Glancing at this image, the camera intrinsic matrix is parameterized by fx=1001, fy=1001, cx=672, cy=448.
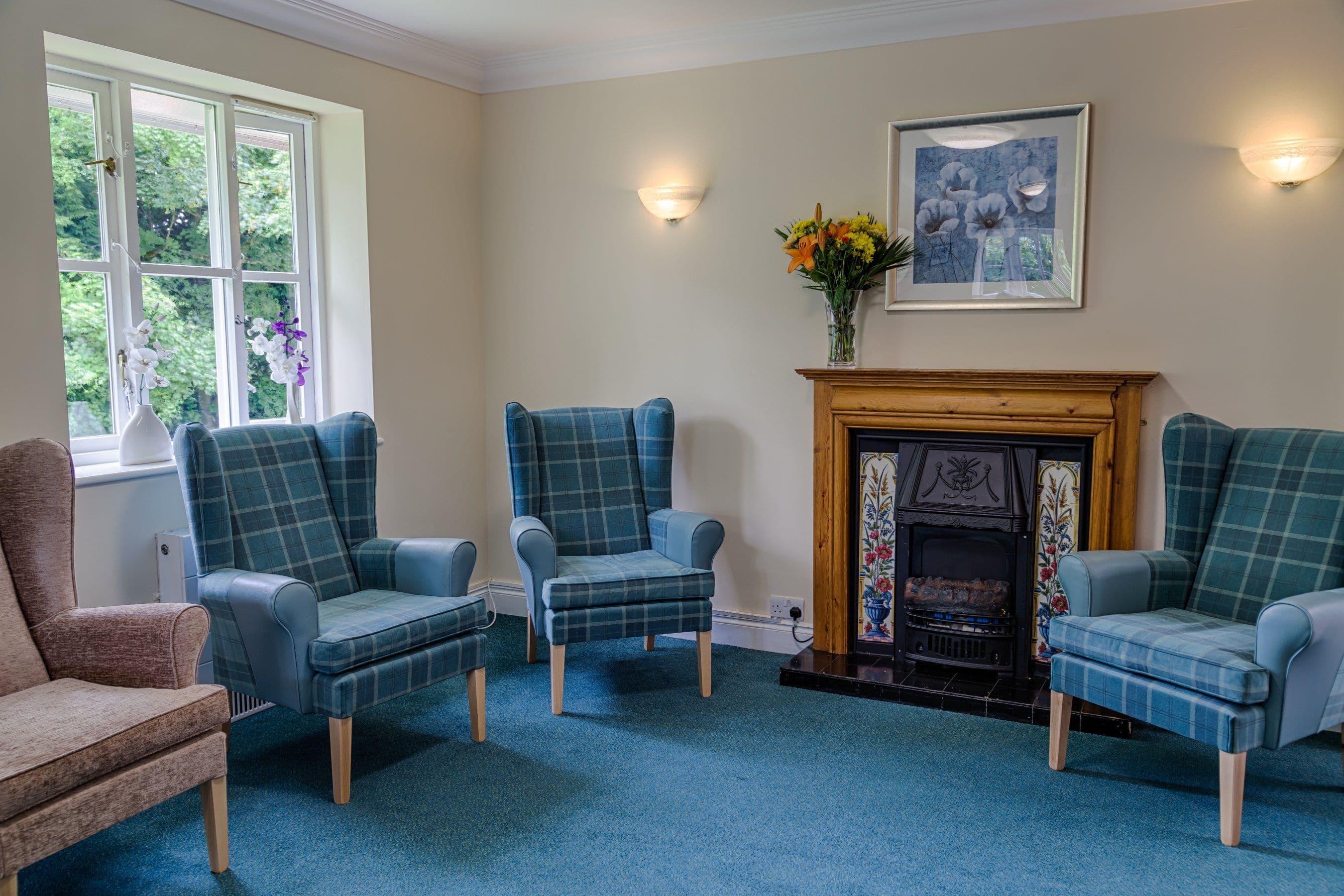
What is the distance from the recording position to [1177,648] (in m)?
2.72

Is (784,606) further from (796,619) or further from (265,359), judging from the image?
(265,359)

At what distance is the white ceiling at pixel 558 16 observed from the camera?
12.0 feet

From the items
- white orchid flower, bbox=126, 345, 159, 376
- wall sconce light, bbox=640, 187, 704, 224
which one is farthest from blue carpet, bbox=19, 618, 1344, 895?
wall sconce light, bbox=640, 187, 704, 224

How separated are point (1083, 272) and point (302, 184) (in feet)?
9.99

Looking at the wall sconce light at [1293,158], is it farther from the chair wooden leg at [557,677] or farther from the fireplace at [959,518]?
the chair wooden leg at [557,677]

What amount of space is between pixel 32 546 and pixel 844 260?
9.00ft

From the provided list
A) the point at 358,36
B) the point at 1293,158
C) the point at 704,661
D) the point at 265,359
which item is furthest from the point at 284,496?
the point at 1293,158

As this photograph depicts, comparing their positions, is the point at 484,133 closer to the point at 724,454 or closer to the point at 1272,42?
the point at 724,454

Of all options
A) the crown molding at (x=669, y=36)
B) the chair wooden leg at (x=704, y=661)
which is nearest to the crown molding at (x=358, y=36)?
the crown molding at (x=669, y=36)

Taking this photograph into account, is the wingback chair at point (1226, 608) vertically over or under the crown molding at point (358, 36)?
under

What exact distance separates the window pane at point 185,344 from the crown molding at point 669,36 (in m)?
0.95

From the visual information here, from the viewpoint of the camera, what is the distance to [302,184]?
4.08 meters

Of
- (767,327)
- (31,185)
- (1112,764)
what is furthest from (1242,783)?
(31,185)

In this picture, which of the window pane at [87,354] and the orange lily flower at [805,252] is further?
the orange lily flower at [805,252]
